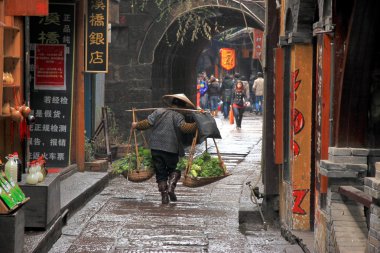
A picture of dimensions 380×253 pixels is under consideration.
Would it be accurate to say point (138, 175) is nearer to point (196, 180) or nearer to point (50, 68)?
point (196, 180)

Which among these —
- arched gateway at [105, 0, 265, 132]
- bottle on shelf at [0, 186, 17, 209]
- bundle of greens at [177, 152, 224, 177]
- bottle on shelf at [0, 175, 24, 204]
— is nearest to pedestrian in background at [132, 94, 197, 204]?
bundle of greens at [177, 152, 224, 177]

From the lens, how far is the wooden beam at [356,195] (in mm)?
7091

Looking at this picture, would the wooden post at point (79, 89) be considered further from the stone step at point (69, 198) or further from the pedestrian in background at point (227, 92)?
the pedestrian in background at point (227, 92)

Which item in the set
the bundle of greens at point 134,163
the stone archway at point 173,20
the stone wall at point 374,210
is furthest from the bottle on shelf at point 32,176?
the stone archway at point 173,20

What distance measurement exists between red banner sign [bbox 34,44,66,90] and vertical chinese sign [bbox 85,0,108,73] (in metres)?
0.86

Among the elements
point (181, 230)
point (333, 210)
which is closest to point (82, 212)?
point (181, 230)

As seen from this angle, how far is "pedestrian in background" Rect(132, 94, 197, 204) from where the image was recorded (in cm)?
1352

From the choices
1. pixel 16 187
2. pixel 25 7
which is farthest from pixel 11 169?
pixel 25 7

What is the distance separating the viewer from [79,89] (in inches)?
603

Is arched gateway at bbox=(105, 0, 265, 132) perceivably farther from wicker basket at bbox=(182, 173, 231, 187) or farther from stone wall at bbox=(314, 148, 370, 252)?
stone wall at bbox=(314, 148, 370, 252)

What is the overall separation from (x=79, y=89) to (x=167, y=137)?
251 centimetres

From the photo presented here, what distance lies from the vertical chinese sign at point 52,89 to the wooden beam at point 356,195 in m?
7.64

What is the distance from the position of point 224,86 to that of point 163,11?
1471 cm

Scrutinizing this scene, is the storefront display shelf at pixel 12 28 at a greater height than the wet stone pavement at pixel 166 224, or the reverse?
the storefront display shelf at pixel 12 28
